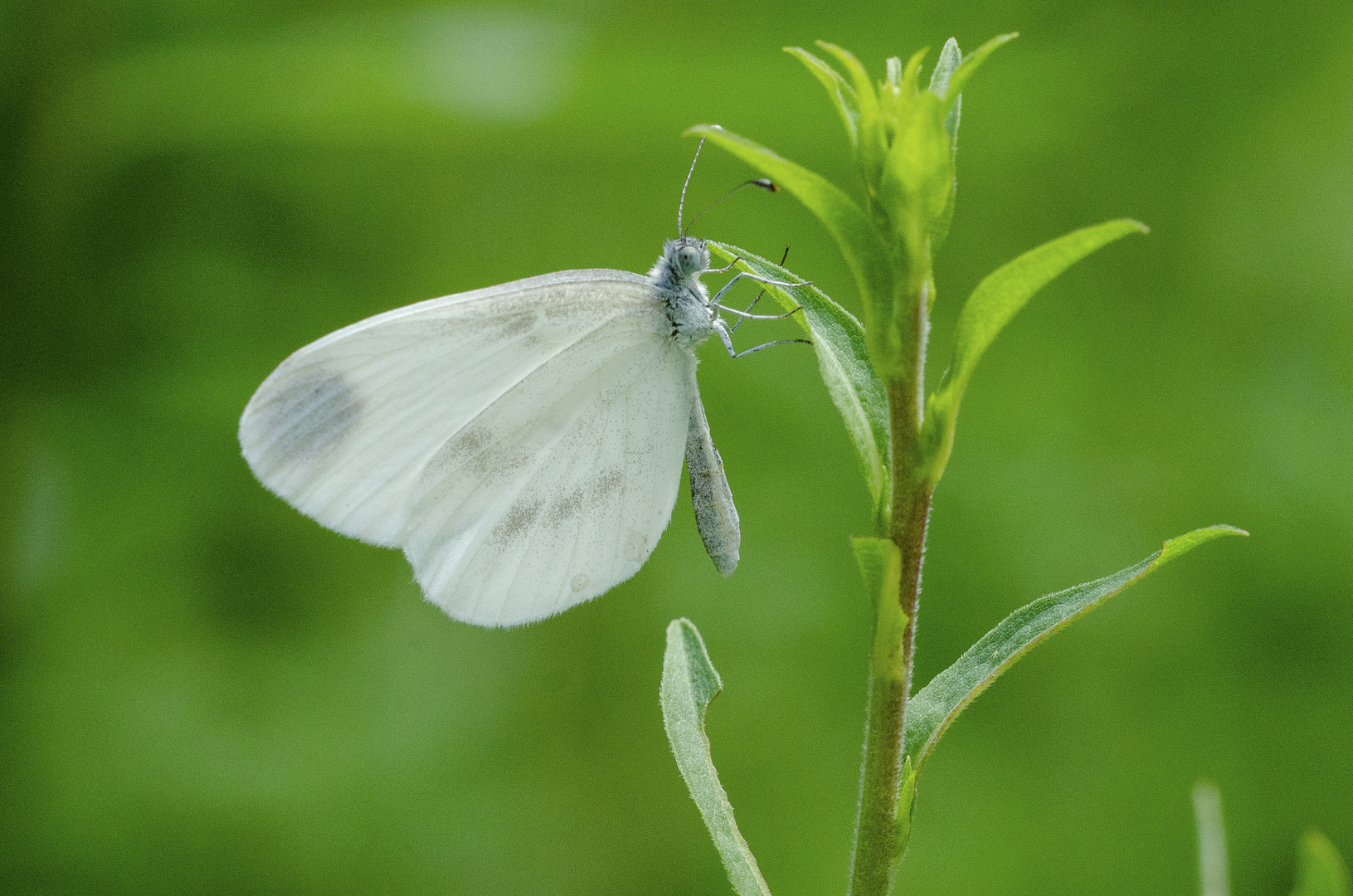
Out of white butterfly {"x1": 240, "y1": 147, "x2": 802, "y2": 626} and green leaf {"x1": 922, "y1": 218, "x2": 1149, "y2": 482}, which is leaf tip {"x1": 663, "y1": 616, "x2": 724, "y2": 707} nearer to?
white butterfly {"x1": 240, "y1": 147, "x2": 802, "y2": 626}

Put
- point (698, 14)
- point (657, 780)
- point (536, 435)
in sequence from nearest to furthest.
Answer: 1. point (536, 435)
2. point (657, 780)
3. point (698, 14)

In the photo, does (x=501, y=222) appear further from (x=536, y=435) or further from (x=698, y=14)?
(x=536, y=435)

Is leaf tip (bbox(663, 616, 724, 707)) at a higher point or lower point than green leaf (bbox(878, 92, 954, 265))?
lower

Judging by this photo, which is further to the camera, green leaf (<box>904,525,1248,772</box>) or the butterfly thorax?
the butterfly thorax

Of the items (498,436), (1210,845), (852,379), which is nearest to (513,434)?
(498,436)

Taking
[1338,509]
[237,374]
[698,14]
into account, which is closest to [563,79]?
[698,14]

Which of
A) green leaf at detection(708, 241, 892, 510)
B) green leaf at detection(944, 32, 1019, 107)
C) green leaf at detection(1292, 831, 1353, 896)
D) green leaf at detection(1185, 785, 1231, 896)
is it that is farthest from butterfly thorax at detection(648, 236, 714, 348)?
green leaf at detection(1292, 831, 1353, 896)

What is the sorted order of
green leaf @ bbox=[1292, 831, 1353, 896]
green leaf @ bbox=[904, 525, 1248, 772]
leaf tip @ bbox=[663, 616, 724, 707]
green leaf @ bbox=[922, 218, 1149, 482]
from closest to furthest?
green leaf @ bbox=[1292, 831, 1353, 896]
green leaf @ bbox=[922, 218, 1149, 482]
green leaf @ bbox=[904, 525, 1248, 772]
leaf tip @ bbox=[663, 616, 724, 707]

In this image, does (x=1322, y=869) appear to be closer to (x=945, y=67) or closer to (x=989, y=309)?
(x=989, y=309)
